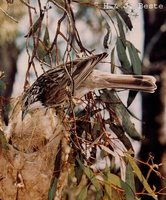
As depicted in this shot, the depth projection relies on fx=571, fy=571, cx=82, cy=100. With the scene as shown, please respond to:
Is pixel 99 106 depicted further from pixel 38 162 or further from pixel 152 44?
pixel 152 44

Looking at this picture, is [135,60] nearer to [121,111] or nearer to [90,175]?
[121,111]

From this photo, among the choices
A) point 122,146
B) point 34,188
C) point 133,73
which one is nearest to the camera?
point 34,188

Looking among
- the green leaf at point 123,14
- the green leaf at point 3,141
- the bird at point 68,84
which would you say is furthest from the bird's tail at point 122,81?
the green leaf at point 3,141

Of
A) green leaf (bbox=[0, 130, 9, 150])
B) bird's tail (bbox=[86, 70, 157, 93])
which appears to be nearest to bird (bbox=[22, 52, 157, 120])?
bird's tail (bbox=[86, 70, 157, 93])

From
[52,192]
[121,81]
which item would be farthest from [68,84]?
[52,192]

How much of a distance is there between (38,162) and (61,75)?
230 mm

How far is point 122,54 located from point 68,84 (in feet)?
0.85

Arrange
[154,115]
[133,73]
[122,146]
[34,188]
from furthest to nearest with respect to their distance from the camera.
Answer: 1. [154,115]
2. [133,73]
3. [122,146]
4. [34,188]

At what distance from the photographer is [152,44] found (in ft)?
9.89

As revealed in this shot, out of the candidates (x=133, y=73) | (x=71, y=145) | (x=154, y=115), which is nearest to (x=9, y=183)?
(x=71, y=145)

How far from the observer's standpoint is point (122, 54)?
5.39 ft

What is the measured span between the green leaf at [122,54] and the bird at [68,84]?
7 cm

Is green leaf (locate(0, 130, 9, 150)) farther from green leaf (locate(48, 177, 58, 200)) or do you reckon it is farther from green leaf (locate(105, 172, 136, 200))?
green leaf (locate(105, 172, 136, 200))

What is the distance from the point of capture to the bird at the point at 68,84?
144 centimetres
